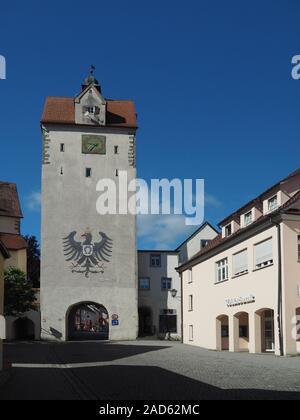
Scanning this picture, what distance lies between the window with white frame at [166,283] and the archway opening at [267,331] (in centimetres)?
3239

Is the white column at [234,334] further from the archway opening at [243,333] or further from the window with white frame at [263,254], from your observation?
the window with white frame at [263,254]

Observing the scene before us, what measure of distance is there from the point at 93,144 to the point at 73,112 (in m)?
4.96

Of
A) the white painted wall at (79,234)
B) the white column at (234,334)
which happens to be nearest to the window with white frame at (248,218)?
the white column at (234,334)

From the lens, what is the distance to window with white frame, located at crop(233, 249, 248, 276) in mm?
35531

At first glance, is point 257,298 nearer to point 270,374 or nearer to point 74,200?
point 270,374

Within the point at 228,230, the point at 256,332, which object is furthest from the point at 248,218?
the point at 256,332

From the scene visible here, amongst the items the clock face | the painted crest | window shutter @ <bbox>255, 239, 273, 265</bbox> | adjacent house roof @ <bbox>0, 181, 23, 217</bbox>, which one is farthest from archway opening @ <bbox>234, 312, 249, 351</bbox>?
adjacent house roof @ <bbox>0, 181, 23, 217</bbox>

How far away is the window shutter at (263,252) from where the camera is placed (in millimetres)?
32250

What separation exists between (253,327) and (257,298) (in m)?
1.53

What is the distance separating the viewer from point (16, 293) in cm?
5603

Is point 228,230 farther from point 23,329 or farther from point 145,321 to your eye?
point 23,329

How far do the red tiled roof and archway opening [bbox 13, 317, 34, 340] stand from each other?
7146mm

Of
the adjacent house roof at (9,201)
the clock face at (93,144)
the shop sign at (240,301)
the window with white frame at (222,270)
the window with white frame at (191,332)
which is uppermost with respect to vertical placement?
the clock face at (93,144)
